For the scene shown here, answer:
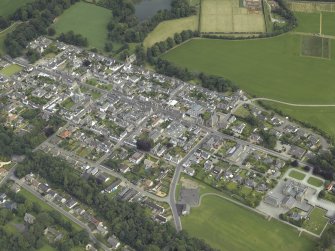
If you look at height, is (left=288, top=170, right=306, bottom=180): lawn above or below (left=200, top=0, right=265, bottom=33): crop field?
below

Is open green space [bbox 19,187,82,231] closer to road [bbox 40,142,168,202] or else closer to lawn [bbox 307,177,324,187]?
road [bbox 40,142,168,202]

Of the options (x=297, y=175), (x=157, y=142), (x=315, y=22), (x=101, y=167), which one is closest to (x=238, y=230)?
(x=297, y=175)

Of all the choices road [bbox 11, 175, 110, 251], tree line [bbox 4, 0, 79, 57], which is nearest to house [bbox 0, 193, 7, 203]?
road [bbox 11, 175, 110, 251]

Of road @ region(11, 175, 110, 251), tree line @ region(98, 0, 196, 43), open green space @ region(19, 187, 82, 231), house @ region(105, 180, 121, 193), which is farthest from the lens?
tree line @ region(98, 0, 196, 43)

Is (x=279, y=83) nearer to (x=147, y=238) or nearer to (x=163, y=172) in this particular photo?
(x=163, y=172)

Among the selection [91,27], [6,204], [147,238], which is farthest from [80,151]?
[91,27]

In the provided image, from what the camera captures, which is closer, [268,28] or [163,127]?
[163,127]

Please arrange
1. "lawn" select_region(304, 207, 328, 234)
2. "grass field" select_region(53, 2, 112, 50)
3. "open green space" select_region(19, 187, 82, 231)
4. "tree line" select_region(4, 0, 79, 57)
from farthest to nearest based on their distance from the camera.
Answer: "grass field" select_region(53, 2, 112, 50) < "tree line" select_region(4, 0, 79, 57) < "open green space" select_region(19, 187, 82, 231) < "lawn" select_region(304, 207, 328, 234)
